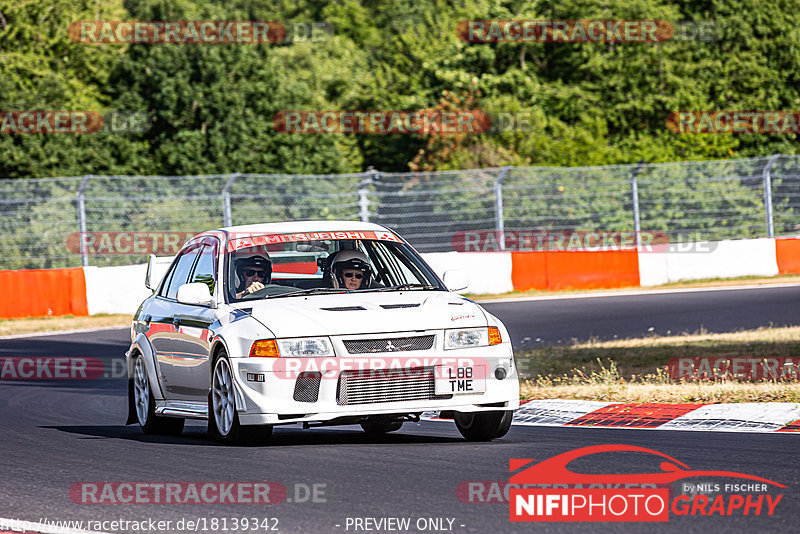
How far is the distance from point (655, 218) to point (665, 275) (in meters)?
1.32

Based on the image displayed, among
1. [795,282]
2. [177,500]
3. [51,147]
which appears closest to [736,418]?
[177,500]

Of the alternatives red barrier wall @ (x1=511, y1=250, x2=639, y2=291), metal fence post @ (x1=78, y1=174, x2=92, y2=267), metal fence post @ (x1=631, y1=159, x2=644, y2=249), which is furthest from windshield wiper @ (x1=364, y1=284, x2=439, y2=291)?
metal fence post @ (x1=631, y1=159, x2=644, y2=249)

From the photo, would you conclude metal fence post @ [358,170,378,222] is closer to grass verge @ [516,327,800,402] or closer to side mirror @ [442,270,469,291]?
grass verge @ [516,327,800,402]

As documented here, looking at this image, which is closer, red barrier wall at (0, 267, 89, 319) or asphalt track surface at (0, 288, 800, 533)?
asphalt track surface at (0, 288, 800, 533)

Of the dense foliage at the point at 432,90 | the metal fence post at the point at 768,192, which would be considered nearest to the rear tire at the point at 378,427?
the metal fence post at the point at 768,192

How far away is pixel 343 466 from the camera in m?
7.73

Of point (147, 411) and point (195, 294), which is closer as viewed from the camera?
point (195, 294)

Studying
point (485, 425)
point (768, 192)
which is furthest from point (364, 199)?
point (485, 425)

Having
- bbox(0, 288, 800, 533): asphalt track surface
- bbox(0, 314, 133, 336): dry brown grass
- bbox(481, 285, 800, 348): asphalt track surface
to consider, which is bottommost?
bbox(481, 285, 800, 348): asphalt track surface

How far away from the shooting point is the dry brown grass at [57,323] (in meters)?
23.2

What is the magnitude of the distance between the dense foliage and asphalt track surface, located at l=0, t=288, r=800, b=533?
31.3 metres

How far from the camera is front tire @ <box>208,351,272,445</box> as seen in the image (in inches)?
336

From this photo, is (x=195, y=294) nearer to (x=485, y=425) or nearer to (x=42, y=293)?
(x=485, y=425)

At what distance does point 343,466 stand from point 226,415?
4.20ft
